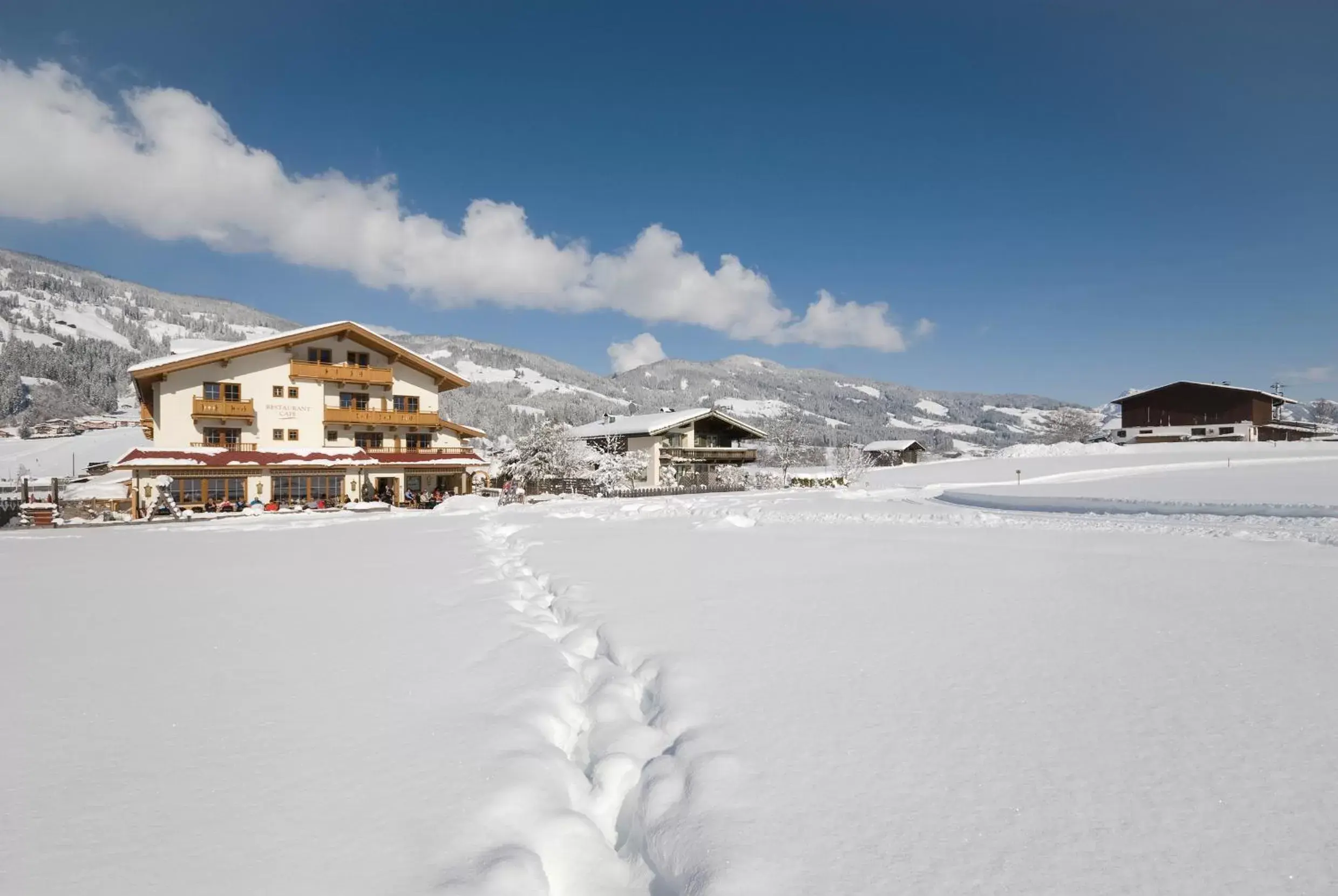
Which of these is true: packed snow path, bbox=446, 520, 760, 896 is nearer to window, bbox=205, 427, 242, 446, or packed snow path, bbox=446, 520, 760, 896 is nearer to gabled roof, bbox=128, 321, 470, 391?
gabled roof, bbox=128, 321, 470, 391

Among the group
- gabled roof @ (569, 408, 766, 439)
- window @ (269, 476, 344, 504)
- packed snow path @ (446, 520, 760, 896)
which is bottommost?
packed snow path @ (446, 520, 760, 896)

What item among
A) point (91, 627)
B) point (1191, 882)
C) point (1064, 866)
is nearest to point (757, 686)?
point (1064, 866)

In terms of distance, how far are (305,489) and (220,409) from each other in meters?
6.19

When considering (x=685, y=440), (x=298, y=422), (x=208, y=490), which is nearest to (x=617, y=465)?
(x=685, y=440)

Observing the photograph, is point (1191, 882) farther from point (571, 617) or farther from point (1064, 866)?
point (571, 617)

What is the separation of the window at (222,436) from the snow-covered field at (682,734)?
28889 mm

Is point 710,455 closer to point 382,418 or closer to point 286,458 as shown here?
point 382,418

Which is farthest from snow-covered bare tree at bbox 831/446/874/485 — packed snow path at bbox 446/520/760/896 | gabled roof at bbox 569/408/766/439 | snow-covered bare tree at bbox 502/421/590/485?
packed snow path at bbox 446/520/760/896

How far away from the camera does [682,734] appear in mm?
5152

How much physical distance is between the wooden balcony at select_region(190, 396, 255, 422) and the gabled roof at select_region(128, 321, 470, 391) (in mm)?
2220

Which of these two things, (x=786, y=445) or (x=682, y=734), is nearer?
(x=682, y=734)

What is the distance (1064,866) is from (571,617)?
687 cm

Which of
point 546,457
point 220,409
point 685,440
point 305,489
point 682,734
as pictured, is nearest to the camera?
point 682,734

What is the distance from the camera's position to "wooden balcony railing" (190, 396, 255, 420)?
35562 mm
